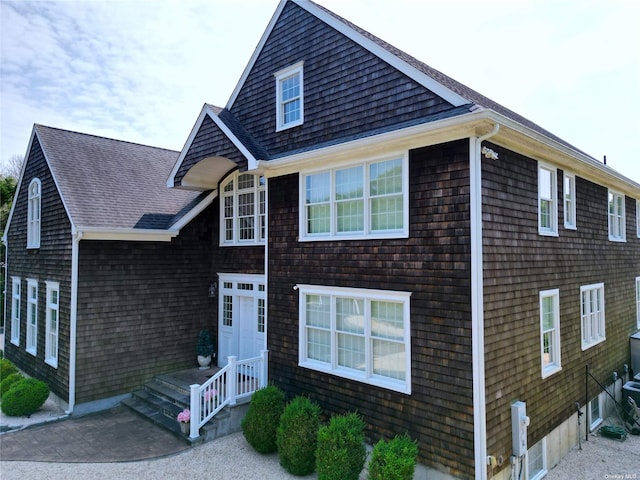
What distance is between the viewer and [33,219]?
1373 cm

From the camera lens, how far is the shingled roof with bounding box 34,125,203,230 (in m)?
11.2

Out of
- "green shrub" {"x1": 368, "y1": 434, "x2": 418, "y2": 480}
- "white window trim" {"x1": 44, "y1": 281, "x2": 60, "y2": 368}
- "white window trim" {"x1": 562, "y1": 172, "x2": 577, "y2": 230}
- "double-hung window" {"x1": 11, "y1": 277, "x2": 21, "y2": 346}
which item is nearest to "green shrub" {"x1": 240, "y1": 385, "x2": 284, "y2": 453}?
"green shrub" {"x1": 368, "y1": 434, "x2": 418, "y2": 480}

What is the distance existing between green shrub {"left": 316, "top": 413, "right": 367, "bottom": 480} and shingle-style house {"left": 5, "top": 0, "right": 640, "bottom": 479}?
705mm

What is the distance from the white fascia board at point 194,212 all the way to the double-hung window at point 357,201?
4.47 meters

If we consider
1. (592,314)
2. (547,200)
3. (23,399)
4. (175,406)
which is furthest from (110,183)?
(592,314)

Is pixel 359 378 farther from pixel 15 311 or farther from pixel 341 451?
pixel 15 311

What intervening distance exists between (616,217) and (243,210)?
1107cm

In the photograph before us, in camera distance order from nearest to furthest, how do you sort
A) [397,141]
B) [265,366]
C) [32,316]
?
1. [397,141]
2. [265,366]
3. [32,316]

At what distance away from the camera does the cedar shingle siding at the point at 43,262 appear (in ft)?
36.6

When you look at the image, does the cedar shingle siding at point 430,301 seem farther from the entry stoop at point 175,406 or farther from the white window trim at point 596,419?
the white window trim at point 596,419

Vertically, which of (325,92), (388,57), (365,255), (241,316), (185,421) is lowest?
(185,421)

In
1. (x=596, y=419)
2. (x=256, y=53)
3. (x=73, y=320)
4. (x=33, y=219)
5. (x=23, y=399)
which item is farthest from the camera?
(x=33, y=219)

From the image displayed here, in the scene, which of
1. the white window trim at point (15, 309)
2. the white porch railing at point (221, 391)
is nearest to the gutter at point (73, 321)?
the white porch railing at point (221, 391)

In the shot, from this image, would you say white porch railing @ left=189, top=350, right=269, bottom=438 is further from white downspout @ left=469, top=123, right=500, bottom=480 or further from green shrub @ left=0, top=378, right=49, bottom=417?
white downspout @ left=469, top=123, right=500, bottom=480
